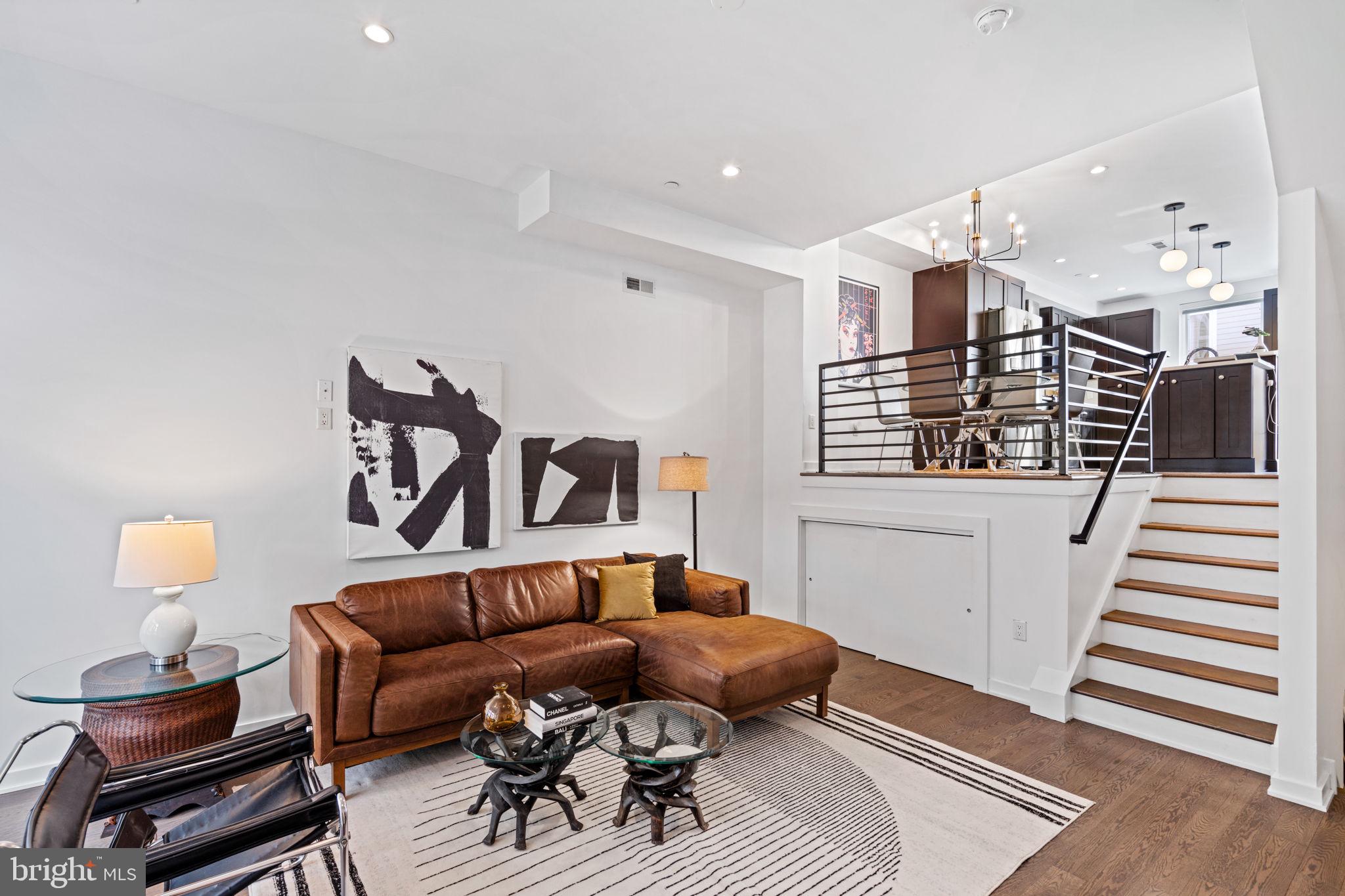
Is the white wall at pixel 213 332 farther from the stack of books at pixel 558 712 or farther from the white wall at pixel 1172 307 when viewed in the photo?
the white wall at pixel 1172 307

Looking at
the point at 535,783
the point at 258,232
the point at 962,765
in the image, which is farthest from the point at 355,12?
the point at 962,765

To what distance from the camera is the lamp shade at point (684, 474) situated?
459cm

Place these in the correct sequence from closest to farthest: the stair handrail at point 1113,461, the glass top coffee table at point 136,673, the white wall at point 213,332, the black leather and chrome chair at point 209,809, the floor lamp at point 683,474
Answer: the black leather and chrome chair at point 209,809
the glass top coffee table at point 136,673
the white wall at point 213,332
the stair handrail at point 1113,461
the floor lamp at point 683,474

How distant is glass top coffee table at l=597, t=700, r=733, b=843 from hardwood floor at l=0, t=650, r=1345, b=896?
3.55 feet

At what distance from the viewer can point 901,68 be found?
295 cm

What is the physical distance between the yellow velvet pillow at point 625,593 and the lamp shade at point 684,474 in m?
0.74

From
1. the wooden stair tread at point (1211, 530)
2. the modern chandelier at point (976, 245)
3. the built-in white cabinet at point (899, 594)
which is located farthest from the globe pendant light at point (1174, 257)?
the built-in white cabinet at point (899, 594)

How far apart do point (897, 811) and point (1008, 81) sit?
3.29 meters

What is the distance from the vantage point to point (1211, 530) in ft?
13.3

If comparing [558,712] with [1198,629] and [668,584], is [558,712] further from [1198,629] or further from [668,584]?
[1198,629]

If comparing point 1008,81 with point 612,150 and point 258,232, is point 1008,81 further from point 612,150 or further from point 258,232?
point 258,232

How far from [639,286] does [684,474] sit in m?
1.51

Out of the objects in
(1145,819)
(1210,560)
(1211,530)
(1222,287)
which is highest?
(1222,287)

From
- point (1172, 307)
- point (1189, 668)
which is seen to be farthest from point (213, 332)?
point (1172, 307)
